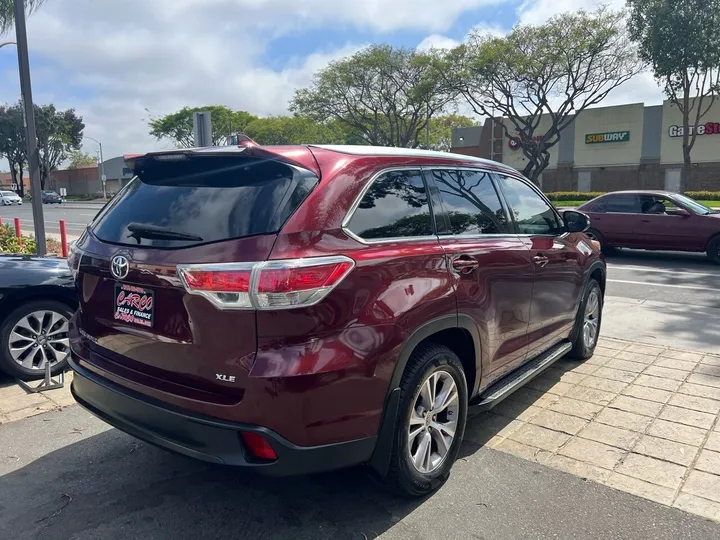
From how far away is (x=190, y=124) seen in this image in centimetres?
6141

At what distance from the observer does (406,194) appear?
3127 mm

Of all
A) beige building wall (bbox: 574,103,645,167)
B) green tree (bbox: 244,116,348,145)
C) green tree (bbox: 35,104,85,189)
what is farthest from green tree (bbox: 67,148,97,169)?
beige building wall (bbox: 574,103,645,167)

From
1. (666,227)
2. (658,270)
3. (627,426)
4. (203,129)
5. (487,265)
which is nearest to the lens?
(487,265)

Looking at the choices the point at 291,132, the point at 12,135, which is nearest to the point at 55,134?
the point at 12,135

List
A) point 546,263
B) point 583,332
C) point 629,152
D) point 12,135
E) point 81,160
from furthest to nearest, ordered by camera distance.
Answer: point 81,160 < point 12,135 < point 629,152 < point 583,332 < point 546,263

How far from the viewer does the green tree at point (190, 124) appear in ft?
193

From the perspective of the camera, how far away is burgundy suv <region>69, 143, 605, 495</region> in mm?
2412

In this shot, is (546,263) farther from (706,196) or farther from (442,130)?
(442,130)

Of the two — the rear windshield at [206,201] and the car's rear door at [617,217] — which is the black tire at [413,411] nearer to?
the rear windshield at [206,201]

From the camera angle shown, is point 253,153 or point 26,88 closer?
point 253,153

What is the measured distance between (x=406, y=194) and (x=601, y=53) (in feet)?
98.7

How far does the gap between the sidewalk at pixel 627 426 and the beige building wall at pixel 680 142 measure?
39.8 m

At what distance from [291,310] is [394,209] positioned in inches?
35.2

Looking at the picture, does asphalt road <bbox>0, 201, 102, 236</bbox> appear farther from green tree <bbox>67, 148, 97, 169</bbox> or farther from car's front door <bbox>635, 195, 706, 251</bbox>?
green tree <bbox>67, 148, 97, 169</bbox>
